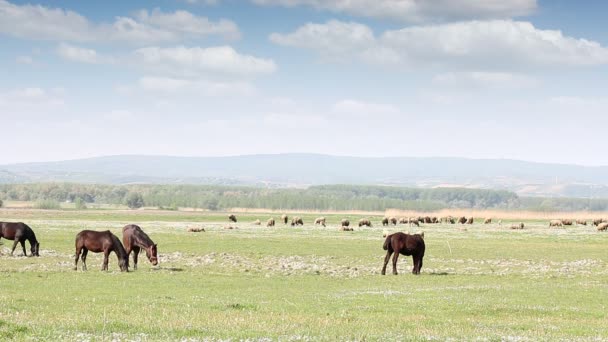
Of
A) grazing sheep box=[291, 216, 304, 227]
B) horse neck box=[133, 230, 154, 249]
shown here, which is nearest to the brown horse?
horse neck box=[133, 230, 154, 249]

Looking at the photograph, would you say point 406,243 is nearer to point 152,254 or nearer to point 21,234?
point 152,254

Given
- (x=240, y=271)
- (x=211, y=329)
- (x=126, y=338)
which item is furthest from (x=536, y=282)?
(x=126, y=338)

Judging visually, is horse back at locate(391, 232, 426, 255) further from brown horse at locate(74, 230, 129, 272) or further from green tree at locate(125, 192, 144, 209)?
green tree at locate(125, 192, 144, 209)

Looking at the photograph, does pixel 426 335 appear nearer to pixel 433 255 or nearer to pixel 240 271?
pixel 240 271

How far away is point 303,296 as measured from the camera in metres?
25.6

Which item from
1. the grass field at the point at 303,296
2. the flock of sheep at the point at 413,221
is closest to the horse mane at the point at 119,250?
the grass field at the point at 303,296

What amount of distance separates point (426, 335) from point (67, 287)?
16519mm

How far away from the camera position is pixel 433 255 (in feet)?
162

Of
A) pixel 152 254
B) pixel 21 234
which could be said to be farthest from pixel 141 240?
pixel 21 234

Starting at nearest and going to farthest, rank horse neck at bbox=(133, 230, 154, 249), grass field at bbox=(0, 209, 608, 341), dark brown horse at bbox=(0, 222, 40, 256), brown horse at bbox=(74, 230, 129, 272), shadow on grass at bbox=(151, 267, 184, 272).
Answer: grass field at bbox=(0, 209, 608, 341), brown horse at bbox=(74, 230, 129, 272), shadow on grass at bbox=(151, 267, 184, 272), horse neck at bbox=(133, 230, 154, 249), dark brown horse at bbox=(0, 222, 40, 256)

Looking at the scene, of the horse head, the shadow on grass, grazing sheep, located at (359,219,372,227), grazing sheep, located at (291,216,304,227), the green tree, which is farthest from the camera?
the green tree

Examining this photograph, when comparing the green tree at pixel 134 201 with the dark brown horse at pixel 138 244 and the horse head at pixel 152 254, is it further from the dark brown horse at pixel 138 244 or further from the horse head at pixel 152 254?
the horse head at pixel 152 254

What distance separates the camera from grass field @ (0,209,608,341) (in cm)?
1582

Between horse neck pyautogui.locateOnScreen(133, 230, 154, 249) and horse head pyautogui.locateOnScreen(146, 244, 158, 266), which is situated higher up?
horse neck pyautogui.locateOnScreen(133, 230, 154, 249)
